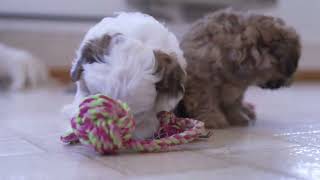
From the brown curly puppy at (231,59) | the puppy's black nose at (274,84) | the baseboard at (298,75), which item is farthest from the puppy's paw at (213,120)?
the baseboard at (298,75)

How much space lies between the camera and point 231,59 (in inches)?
56.2

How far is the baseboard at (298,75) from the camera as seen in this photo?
3.43 m

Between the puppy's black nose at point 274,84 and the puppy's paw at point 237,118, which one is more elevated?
the puppy's black nose at point 274,84

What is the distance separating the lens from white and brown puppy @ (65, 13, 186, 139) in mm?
1126

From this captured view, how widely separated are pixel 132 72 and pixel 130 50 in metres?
0.05

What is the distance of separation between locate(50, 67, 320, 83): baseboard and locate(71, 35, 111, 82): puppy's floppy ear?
2221 millimetres

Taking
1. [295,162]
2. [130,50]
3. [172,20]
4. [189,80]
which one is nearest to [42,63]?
[172,20]

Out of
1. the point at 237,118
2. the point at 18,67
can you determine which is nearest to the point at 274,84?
the point at 237,118

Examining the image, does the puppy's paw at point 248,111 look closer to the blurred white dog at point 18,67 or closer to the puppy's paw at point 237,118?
the puppy's paw at point 237,118

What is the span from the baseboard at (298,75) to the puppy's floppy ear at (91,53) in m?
2.22

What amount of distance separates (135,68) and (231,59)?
376 millimetres

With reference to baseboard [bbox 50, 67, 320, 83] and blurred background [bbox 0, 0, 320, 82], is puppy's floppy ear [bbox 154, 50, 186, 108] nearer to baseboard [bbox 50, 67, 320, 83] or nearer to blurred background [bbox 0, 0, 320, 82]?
blurred background [bbox 0, 0, 320, 82]

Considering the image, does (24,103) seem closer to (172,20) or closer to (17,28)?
(17,28)

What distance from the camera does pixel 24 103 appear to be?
7.22 feet
